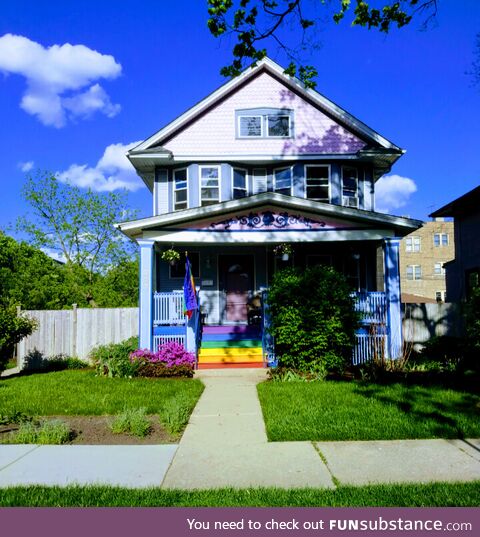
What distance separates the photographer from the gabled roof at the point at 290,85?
1630 centimetres

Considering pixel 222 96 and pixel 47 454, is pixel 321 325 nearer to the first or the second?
pixel 47 454

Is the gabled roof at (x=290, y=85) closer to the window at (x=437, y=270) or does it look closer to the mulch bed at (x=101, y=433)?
the mulch bed at (x=101, y=433)

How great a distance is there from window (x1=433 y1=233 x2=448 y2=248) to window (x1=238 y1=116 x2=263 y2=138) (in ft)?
149

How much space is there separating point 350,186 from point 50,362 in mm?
11656

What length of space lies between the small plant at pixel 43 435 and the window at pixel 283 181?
1194cm

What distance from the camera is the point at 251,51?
852 cm

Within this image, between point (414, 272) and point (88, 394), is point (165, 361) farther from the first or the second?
point (414, 272)

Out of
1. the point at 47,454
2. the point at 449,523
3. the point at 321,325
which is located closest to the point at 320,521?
the point at 449,523

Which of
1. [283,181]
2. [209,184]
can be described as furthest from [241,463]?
[283,181]

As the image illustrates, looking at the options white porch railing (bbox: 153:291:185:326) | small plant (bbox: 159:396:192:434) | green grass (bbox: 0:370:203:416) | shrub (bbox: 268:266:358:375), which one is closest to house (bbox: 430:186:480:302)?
shrub (bbox: 268:266:358:375)

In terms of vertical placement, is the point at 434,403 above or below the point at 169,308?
below

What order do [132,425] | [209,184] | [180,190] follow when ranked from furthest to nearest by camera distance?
[180,190] → [209,184] → [132,425]

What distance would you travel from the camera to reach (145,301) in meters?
13.1

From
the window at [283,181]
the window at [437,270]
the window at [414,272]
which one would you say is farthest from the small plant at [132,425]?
the window at [437,270]
